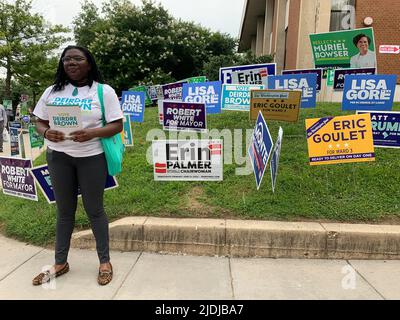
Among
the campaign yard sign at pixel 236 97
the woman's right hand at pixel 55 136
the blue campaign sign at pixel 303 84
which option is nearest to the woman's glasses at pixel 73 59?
the woman's right hand at pixel 55 136

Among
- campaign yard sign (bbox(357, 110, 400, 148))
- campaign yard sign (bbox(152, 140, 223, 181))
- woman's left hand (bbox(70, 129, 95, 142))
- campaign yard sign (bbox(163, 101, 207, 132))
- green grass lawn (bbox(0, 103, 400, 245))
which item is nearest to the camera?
woman's left hand (bbox(70, 129, 95, 142))

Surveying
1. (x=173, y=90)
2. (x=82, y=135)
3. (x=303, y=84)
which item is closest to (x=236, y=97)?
(x=303, y=84)

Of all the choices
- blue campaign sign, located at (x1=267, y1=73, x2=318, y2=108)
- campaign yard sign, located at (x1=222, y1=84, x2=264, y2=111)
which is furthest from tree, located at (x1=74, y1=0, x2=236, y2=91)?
blue campaign sign, located at (x1=267, y1=73, x2=318, y2=108)

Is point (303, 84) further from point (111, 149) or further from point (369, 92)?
point (111, 149)

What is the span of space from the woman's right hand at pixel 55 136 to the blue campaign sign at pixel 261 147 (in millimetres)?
2050

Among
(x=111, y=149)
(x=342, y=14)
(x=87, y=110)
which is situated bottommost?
(x=111, y=149)

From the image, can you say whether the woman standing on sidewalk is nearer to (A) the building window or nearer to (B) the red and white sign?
(B) the red and white sign

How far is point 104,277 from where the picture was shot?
3.15 meters

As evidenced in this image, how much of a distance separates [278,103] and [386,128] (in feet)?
5.38

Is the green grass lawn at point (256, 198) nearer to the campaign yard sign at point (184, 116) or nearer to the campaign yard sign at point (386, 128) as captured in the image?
the campaign yard sign at point (386, 128)

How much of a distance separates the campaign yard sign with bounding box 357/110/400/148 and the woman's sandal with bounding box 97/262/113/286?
344 cm

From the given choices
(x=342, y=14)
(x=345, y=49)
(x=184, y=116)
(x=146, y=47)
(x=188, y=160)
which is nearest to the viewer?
(x=188, y=160)

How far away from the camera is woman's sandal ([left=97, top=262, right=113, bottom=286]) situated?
3123 millimetres
